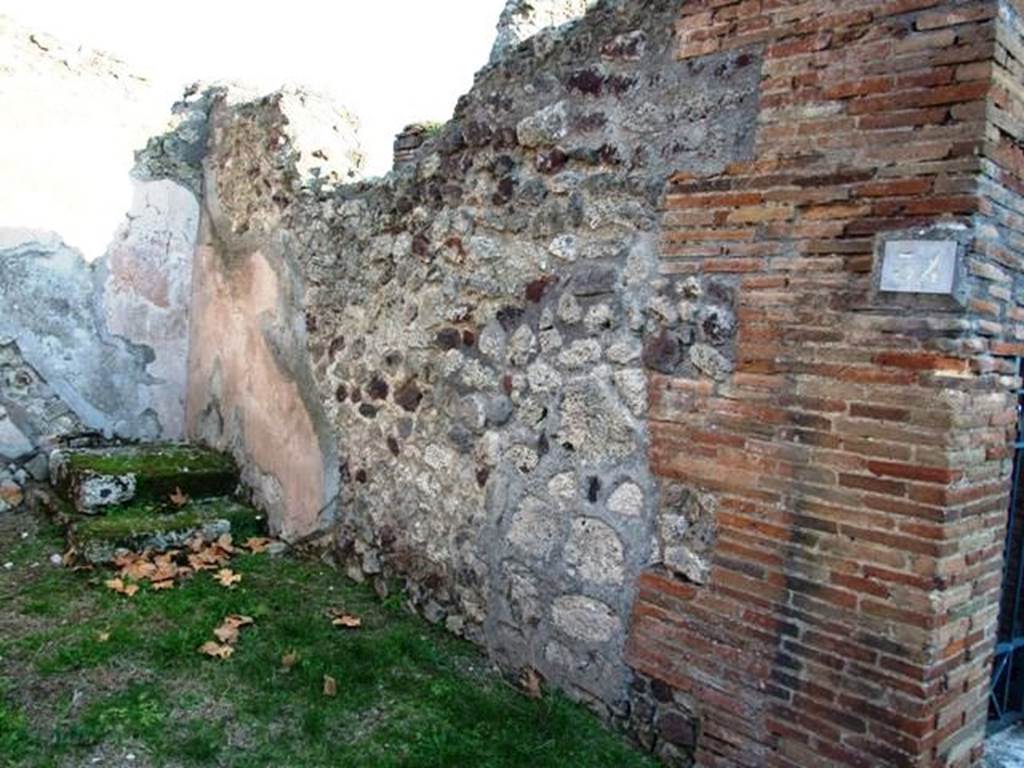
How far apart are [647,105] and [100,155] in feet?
13.8

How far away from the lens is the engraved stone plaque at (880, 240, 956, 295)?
2352mm

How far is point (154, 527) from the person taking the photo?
453 cm

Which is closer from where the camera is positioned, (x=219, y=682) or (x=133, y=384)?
(x=219, y=682)

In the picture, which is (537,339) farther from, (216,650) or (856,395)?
(216,650)

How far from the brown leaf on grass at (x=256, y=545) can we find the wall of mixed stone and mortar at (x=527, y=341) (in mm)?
245

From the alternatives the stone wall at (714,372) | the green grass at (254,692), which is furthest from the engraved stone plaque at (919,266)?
the green grass at (254,692)

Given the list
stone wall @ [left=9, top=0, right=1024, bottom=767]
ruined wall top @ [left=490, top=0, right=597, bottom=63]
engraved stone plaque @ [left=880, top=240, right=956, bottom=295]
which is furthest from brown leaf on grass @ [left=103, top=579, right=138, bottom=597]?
ruined wall top @ [left=490, top=0, right=597, bottom=63]

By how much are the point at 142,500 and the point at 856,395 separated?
13.0ft

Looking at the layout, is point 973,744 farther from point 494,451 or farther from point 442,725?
point 494,451

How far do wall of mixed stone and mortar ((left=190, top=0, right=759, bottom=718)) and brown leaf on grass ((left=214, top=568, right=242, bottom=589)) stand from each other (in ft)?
1.78

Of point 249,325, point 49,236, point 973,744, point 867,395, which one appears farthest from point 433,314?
point 49,236

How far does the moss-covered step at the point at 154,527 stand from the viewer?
14.3 ft

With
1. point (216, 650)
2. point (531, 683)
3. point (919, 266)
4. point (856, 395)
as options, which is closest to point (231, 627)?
point (216, 650)

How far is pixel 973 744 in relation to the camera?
268 cm
